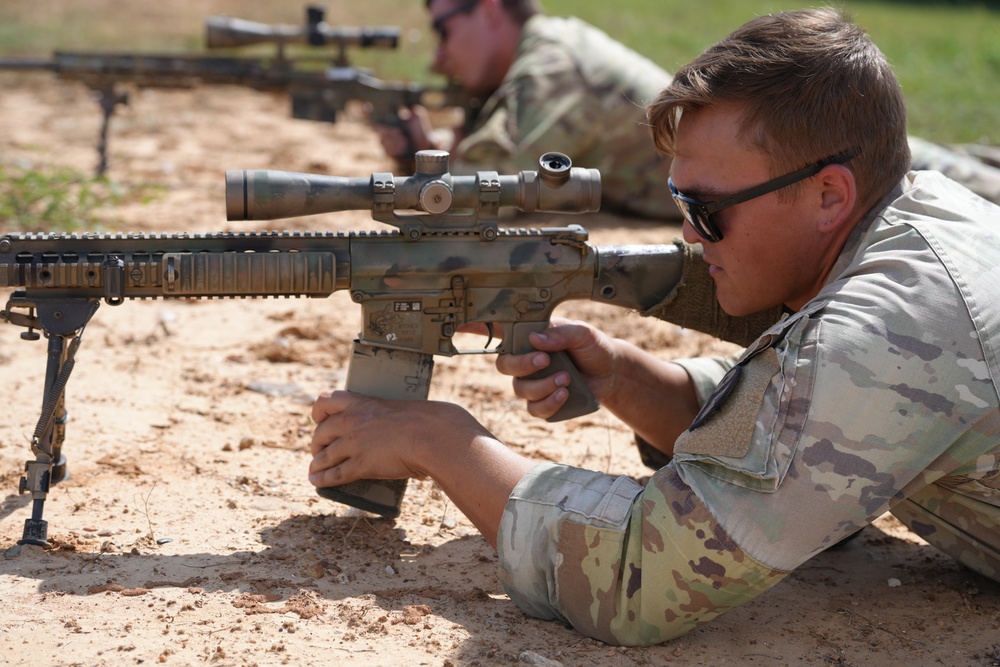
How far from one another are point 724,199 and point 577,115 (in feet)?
15.6

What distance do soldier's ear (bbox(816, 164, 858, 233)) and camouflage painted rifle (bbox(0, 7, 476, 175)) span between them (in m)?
5.81

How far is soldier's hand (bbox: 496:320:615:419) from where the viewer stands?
144 inches

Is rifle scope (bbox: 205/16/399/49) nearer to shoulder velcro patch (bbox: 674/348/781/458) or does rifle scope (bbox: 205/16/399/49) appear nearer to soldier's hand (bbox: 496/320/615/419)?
soldier's hand (bbox: 496/320/615/419)

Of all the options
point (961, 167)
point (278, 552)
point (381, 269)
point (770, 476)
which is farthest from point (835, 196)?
point (961, 167)

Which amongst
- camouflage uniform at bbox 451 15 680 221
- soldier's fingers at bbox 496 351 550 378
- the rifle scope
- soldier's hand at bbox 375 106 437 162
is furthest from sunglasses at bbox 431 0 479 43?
soldier's fingers at bbox 496 351 550 378

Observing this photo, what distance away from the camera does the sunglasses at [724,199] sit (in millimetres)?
2826

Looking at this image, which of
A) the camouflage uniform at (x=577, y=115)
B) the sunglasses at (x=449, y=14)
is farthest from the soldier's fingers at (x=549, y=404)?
the sunglasses at (x=449, y=14)

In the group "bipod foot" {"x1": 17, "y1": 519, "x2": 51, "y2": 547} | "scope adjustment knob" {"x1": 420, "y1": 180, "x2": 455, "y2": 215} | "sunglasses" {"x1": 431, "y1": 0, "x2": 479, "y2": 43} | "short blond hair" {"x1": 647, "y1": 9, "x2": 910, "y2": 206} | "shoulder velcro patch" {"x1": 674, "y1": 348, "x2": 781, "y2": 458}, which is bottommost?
"bipod foot" {"x1": 17, "y1": 519, "x2": 51, "y2": 547}

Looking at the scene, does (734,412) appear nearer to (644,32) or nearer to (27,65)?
(27,65)

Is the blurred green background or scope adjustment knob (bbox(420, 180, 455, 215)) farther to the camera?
the blurred green background

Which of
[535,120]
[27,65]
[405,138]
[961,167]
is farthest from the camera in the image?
[27,65]

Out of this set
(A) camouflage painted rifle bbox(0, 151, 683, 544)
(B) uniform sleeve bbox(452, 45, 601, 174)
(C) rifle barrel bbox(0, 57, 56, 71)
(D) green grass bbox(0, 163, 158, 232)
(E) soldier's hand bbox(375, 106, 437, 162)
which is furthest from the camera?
(C) rifle barrel bbox(0, 57, 56, 71)

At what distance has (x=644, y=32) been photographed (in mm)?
14750

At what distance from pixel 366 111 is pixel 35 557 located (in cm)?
584
